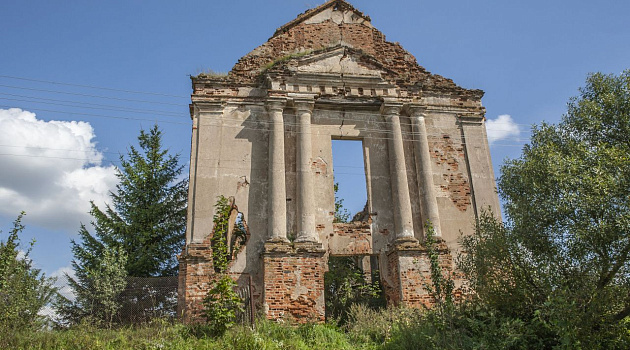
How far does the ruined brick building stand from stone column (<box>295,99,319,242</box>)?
0.03m

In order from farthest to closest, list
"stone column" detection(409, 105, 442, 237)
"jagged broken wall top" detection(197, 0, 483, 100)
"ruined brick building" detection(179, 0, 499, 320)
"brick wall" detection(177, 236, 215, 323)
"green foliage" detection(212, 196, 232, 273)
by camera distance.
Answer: "jagged broken wall top" detection(197, 0, 483, 100) → "stone column" detection(409, 105, 442, 237) → "ruined brick building" detection(179, 0, 499, 320) → "brick wall" detection(177, 236, 215, 323) → "green foliage" detection(212, 196, 232, 273)

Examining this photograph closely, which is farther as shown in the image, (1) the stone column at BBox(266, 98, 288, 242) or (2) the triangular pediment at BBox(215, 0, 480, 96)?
(2) the triangular pediment at BBox(215, 0, 480, 96)

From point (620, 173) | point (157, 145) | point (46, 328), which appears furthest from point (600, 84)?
point (157, 145)

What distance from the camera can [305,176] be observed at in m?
12.3

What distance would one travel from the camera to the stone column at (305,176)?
11789mm

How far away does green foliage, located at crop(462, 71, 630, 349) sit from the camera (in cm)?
689

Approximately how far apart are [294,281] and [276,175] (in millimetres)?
2915

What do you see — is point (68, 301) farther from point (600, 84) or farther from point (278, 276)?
point (600, 84)

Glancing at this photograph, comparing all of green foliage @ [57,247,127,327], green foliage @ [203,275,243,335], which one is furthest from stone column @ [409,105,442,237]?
green foliage @ [57,247,127,327]

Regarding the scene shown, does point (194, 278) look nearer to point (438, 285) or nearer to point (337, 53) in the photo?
point (438, 285)

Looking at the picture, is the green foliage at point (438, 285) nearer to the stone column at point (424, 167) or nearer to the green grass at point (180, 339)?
the stone column at point (424, 167)

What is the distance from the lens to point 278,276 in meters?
11.1

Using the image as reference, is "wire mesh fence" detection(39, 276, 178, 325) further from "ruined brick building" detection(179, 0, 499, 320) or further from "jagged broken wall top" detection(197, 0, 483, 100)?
"jagged broken wall top" detection(197, 0, 483, 100)

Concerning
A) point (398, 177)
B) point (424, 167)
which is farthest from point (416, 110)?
point (398, 177)
